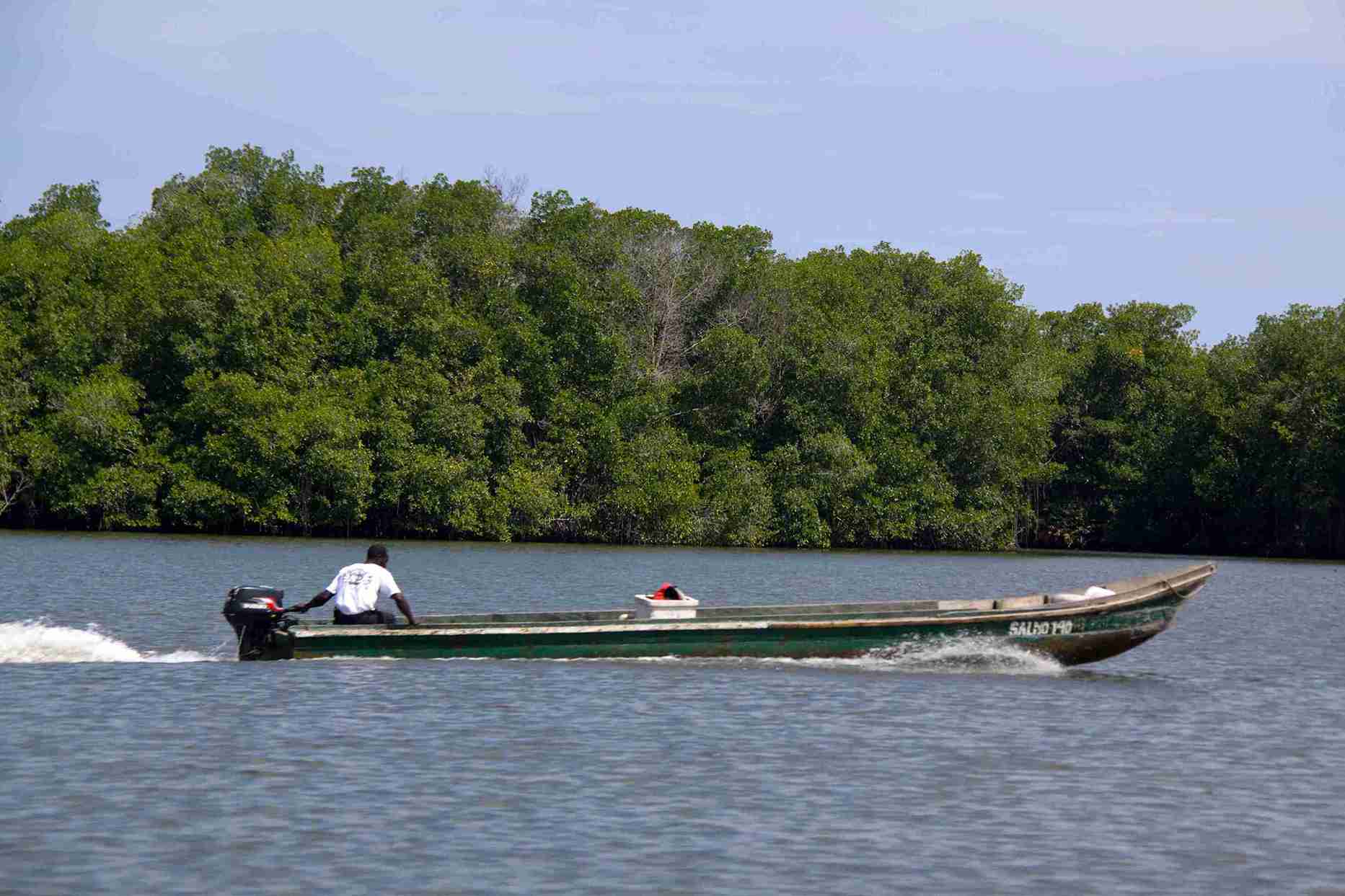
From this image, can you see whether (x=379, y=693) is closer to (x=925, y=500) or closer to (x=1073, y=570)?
(x=1073, y=570)

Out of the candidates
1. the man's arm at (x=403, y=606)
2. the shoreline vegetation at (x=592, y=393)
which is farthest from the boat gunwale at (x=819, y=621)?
the shoreline vegetation at (x=592, y=393)

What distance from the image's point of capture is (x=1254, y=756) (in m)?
18.8

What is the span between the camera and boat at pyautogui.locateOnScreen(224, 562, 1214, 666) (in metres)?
23.4

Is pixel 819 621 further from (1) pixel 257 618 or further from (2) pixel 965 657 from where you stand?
(1) pixel 257 618

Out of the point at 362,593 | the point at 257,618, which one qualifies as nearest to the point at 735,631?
the point at 362,593

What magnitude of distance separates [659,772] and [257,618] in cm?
891

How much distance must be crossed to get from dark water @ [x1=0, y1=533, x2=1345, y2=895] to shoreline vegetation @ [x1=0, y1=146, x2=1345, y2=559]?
153 feet

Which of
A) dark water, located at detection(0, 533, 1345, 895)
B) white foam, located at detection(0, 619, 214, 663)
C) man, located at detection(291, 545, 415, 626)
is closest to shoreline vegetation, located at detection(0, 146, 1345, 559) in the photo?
dark water, located at detection(0, 533, 1345, 895)

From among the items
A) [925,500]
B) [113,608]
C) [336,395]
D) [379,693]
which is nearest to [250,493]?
[336,395]

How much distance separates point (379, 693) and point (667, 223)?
72195mm

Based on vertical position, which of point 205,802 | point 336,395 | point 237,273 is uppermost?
point 237,273

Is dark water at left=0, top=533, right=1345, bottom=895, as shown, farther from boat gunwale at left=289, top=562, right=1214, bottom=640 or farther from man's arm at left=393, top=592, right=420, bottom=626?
man's arm at left=393, top=592, right=420, bottom=626

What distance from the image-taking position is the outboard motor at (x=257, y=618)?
23281 mm

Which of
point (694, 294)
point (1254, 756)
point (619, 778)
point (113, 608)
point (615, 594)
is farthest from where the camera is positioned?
point (694, 294)
